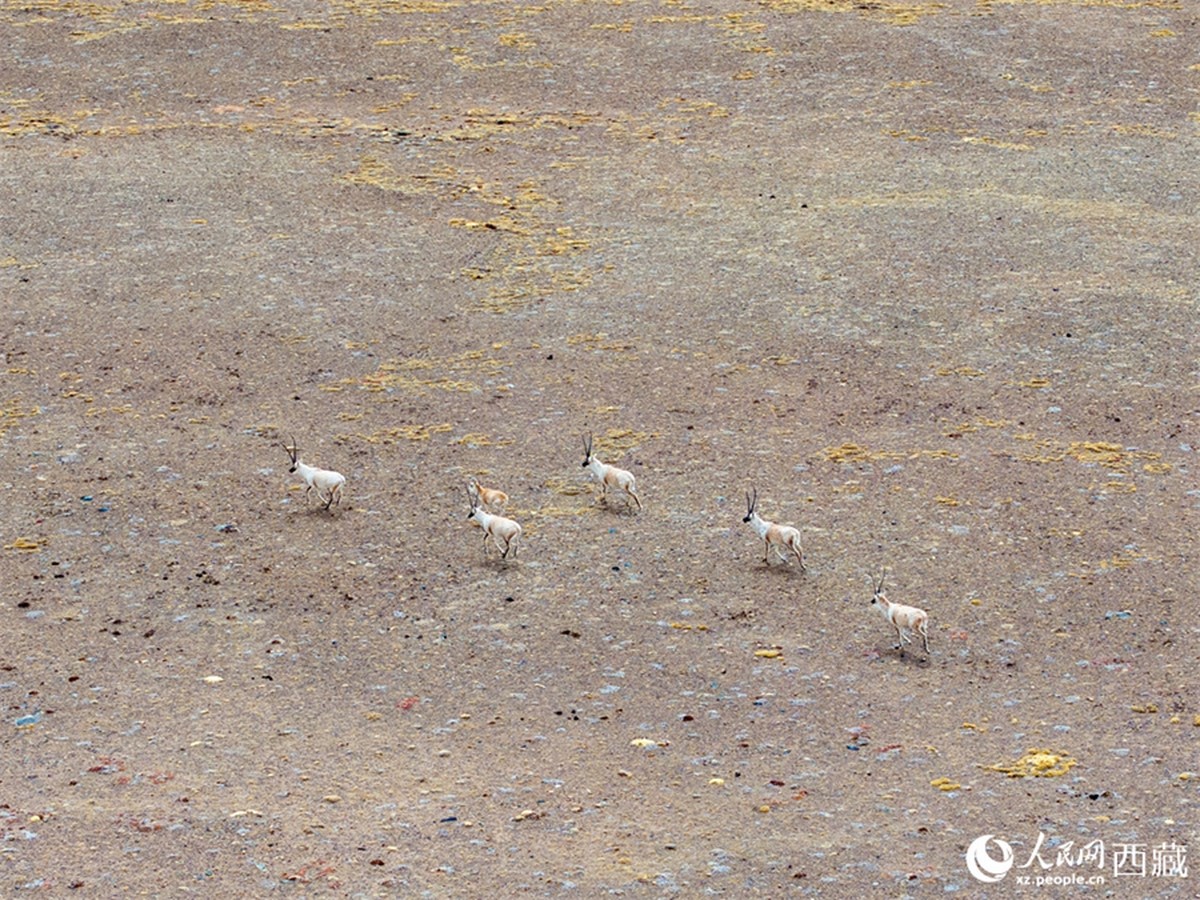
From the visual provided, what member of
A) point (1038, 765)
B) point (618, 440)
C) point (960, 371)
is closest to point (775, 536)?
point (618, 440)

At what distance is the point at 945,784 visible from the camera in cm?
741

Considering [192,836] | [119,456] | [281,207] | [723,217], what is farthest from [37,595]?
[723,217]

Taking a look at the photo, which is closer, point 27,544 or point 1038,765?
point 1038,765

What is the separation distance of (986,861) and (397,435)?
5.68 meters

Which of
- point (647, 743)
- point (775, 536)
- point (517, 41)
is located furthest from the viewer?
point (517, 41)

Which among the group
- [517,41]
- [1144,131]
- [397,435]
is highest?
[517,41]

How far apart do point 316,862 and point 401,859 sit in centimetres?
37

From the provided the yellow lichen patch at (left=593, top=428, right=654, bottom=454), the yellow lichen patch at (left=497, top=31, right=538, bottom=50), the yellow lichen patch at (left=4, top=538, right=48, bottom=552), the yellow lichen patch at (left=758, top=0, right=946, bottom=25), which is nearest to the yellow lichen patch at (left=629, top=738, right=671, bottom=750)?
the yellow lichen patch at (left=593, top=428, right=654, bottom=454)

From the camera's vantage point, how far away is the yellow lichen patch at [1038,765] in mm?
7453

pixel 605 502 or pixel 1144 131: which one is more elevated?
pixel 1144 131

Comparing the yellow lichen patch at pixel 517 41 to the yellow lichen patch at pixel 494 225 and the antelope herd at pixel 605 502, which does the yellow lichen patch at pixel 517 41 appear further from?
the antelope herd at pixel 605 502

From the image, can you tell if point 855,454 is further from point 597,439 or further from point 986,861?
point 986,861

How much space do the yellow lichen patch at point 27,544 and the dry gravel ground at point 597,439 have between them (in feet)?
0.08

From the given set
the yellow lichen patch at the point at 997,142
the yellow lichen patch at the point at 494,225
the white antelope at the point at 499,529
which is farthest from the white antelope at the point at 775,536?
the yellow lichen patch at the point at 997,142
